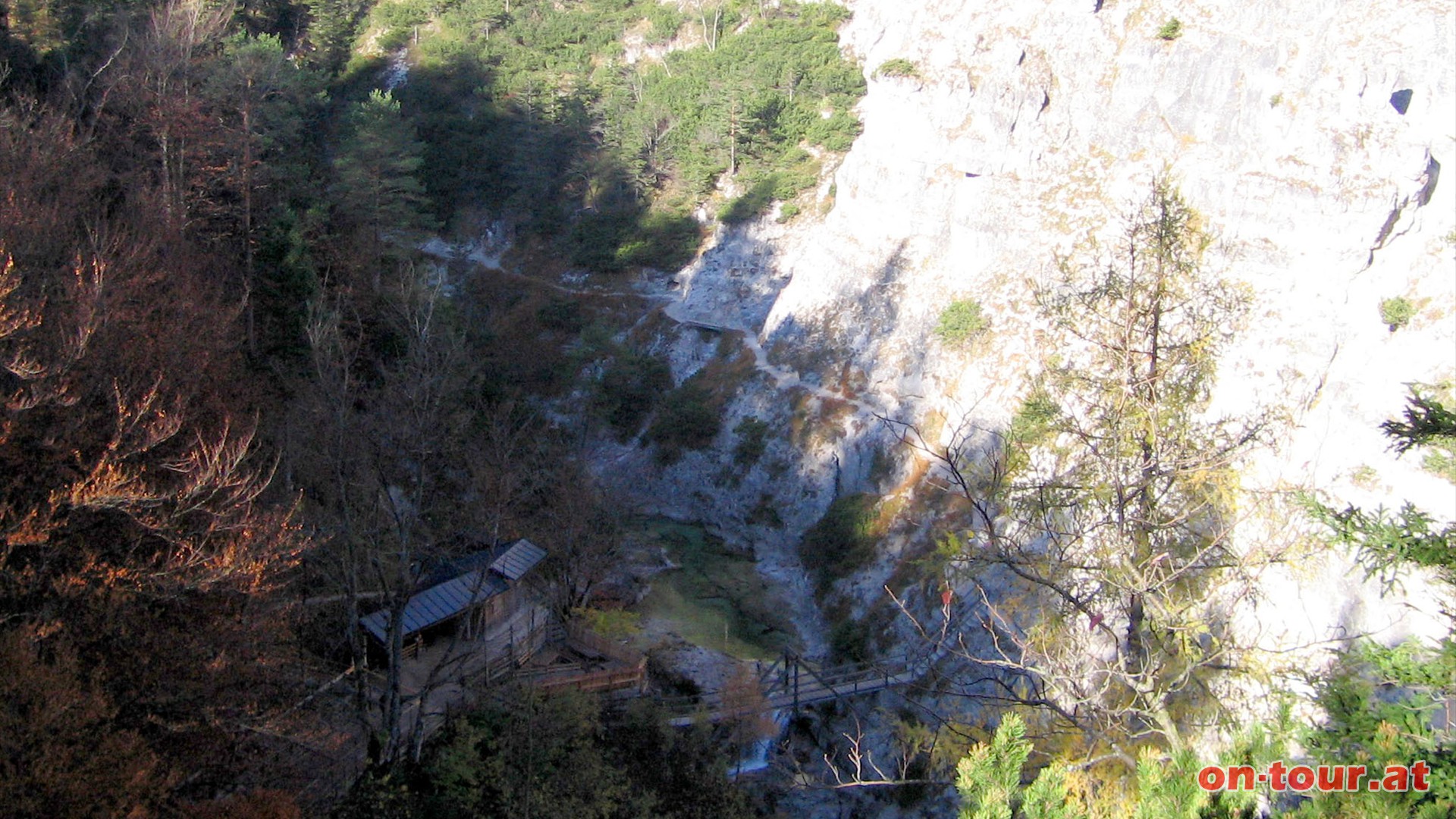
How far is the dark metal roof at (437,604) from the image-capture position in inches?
709

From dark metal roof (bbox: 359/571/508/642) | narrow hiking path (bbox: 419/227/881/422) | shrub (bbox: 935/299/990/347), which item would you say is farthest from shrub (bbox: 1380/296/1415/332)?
dark metal roof (bbox: 359/571/508/642)

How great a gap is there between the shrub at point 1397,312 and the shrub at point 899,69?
17.9 meters

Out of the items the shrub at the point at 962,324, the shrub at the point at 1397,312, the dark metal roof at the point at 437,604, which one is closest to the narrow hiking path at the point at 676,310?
the shrub at the point at 962,324

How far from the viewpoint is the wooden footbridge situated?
2020 cm

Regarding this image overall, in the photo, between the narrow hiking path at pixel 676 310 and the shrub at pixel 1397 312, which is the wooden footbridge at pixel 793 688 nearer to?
the narrow hiking path at pixel 676 310

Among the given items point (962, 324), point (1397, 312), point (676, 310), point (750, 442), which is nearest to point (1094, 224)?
point (962, 324)

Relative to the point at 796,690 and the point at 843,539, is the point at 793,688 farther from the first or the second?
the point at 843,539

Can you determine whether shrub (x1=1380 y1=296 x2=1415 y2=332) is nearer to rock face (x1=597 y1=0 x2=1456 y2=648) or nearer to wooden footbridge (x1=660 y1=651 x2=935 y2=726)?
rock face (x1=597 y1=0 x2=1456 y2=648)

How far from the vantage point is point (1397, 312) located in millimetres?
24219

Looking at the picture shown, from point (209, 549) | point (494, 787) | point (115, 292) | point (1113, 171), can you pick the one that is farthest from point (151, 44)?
point (1113, 171)

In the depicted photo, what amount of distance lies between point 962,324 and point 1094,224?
5362 millimetres

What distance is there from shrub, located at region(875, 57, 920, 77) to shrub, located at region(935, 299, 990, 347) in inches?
379

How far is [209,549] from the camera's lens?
37.6 feet

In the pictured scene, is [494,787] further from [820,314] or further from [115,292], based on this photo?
[820,314]
